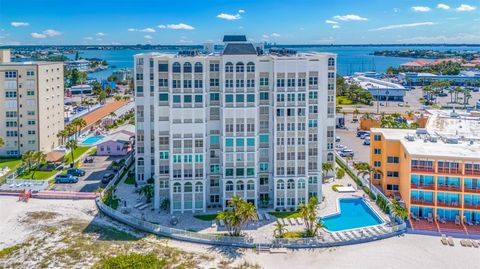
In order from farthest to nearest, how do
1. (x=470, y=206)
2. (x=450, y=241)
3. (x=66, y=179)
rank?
(x=66, y=179) → (x=470, y=206) → (x=450, y=241)

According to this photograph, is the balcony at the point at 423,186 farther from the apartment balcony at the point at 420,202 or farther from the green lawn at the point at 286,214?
the green lawn at the point at 286,214

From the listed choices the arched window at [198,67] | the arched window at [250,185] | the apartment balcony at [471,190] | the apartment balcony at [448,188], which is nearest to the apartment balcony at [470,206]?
the apartment balcony at [471,190]

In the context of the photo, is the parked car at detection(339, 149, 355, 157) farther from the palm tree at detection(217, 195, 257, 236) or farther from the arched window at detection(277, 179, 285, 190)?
the palm tree at detection(217, 195, 257, 236)

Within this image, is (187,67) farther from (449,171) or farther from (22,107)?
(22,107)

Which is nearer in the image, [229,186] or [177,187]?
[177,187]

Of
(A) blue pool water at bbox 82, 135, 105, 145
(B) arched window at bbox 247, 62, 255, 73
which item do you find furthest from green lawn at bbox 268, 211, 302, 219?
(A) blue pool water at bbox 82, 135, 105, 145

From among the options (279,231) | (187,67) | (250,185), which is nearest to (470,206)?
(279,231)
